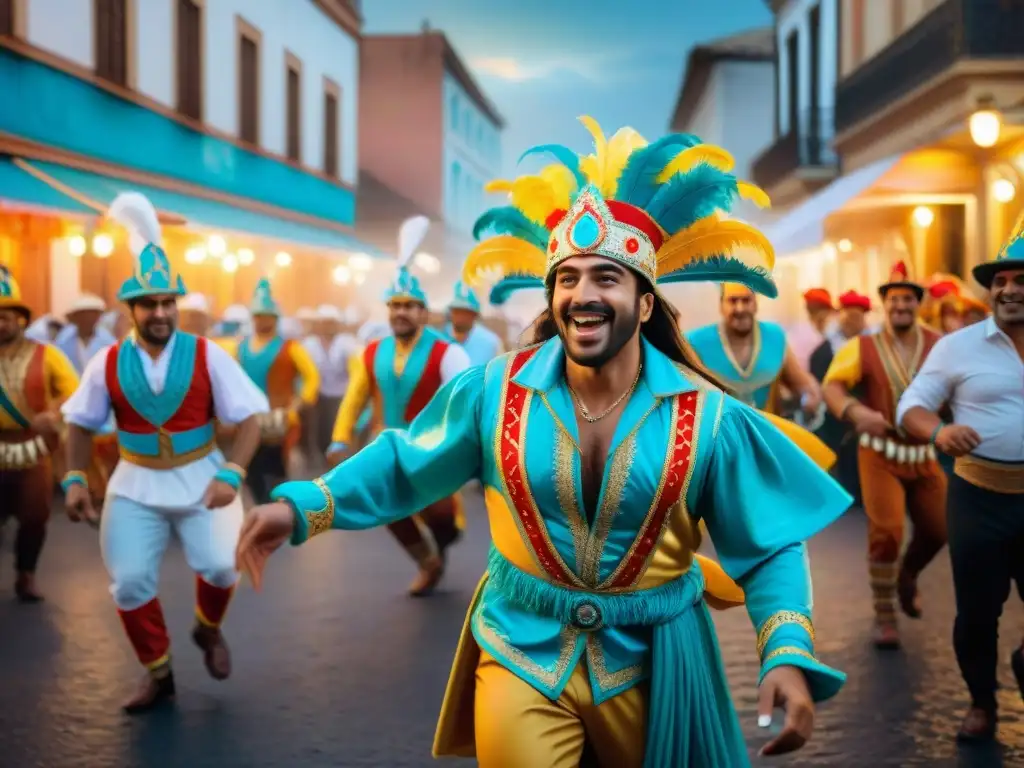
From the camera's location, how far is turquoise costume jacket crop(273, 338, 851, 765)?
353cm

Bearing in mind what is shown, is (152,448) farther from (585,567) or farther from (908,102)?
(908,102)

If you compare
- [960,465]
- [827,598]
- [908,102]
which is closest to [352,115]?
[908,102]

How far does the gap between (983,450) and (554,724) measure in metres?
3.04

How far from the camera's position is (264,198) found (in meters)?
29.2

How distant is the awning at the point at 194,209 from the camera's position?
1727 cm

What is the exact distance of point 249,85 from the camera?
2852 centimetres

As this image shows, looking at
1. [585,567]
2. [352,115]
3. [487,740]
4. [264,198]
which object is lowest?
[487,740]

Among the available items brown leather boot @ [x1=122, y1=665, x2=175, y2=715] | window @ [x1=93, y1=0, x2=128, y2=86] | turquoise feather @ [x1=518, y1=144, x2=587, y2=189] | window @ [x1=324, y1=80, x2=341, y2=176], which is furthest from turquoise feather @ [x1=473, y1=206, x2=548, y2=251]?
window @ [x1=324, y1=80, x2=341, y2=176]

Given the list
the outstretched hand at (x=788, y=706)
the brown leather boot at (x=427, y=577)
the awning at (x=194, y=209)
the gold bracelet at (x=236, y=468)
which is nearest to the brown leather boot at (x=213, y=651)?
the gold bracelet at (x=236, y=468)

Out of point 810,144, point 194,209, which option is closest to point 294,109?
point 194,209

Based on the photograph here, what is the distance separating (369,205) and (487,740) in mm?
46055

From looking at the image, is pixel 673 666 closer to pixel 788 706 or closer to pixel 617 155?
pixel 788 706

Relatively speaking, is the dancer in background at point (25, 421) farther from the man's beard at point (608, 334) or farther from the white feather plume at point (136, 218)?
the man's beard at point (608, 334)

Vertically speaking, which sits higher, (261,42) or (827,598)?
(261,42)
